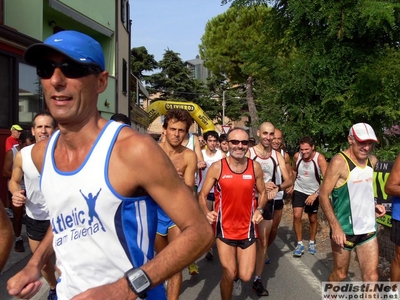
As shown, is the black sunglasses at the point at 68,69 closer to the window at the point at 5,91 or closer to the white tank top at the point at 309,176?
the white tank top at the point at 309,176

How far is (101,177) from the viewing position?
1871mm

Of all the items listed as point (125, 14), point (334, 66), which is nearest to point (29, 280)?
point (334, 66)

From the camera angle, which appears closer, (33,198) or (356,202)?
(356,202)

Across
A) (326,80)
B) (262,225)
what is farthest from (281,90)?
(262,225)

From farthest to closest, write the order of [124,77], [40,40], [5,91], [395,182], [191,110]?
[124,77] < [191,110] < [40,40] < [5,91] < [395,182]

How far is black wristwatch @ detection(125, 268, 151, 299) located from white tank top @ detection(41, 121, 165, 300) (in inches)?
6.5

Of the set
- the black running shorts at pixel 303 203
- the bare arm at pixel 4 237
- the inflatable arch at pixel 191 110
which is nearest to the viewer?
the bare arm at pixel 4 237

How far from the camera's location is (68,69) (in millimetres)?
1947

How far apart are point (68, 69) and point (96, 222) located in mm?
645

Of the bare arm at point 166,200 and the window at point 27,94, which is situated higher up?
the window at point 27,94

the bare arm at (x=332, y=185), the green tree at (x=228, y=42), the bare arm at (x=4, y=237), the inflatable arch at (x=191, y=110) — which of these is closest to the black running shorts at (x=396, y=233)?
the bare arm at (x=332, y=185)

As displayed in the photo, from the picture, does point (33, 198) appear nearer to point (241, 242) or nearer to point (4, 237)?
point (241, 242)

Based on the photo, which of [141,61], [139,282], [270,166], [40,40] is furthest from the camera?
[141,61]

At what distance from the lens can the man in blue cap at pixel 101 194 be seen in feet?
6.11
